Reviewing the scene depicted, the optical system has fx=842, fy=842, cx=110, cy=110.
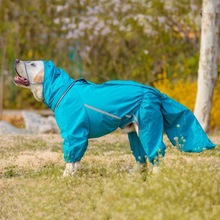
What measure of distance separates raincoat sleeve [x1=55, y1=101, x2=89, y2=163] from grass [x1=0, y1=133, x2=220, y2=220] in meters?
0.26

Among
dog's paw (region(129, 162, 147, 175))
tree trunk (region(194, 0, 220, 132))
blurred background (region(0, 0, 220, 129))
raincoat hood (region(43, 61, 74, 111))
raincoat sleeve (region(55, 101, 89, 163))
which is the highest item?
raincoat hood (region(43, 61, 74, 111))

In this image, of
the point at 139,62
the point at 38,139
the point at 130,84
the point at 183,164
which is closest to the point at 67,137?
the point at 130,84

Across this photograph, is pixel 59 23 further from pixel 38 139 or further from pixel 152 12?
pixel 38 139

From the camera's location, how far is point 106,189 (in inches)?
251

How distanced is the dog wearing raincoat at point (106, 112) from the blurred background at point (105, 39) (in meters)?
6.29

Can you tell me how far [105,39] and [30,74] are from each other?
32.2 feet

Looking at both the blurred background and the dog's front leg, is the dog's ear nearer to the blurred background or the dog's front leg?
the dog's front leg

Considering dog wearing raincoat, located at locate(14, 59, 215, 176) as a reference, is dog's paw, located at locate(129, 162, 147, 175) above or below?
below

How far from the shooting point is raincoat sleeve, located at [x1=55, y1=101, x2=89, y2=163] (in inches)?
293

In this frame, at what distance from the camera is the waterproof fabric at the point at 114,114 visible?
24.2 feet

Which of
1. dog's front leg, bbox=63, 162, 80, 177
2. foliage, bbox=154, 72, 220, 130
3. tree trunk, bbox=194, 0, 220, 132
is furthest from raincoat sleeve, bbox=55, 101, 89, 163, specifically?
foliage, bbox=154, 72, 220, 130

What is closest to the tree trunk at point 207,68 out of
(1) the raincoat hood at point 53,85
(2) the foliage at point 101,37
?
(2) the foliage at point 101,37

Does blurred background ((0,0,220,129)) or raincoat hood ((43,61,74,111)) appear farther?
blurred background ((0,0,220,129))

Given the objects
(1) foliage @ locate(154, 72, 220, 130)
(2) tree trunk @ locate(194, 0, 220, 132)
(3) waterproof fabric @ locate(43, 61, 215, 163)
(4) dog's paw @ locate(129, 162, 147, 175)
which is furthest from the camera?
(1) foliage @ locate(154, 72, 220, 130)
